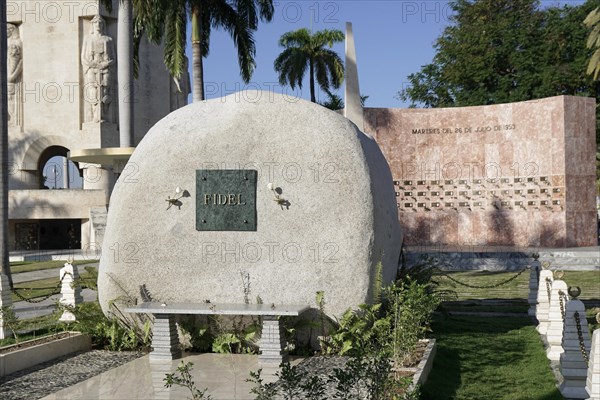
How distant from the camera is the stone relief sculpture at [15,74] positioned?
41219 mm

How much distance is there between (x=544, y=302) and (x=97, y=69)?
34.2 metres

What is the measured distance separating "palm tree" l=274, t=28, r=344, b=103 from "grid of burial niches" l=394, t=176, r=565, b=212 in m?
18.8

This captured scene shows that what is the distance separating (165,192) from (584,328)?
17.8ft

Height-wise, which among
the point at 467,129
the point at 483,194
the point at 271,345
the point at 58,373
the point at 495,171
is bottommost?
the point at 58,373

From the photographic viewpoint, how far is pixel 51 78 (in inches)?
1631

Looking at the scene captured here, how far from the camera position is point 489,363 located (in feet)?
30.4

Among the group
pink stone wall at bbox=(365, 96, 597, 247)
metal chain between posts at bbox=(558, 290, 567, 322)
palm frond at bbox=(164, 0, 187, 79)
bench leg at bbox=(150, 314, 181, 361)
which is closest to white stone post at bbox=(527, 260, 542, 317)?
metal chain between posts at bbox=(558, 290, 567, 322)

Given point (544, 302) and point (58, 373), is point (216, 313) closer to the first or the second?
point (58, 373)

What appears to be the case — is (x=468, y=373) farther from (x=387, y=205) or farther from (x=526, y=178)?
(x=526, y=178)

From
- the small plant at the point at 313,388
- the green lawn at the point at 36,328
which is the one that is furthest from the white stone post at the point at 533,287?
the small plant at the point at 313,388

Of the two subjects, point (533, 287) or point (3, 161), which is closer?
point (533, 287)

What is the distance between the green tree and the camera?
37.0 m

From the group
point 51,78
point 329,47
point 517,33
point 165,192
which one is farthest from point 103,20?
point 165,192

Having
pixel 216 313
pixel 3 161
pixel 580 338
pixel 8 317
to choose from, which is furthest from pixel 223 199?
pixel 3 161
